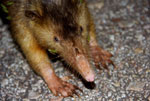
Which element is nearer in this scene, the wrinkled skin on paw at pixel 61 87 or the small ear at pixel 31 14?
the small ear at pixel 31 14

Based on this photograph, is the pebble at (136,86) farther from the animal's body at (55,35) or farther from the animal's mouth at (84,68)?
the animal's mouth at (84,68)

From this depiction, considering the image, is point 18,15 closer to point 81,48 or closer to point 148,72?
point 81,48

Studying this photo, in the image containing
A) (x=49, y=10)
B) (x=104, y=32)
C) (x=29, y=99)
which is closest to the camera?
(x=49, y=10)

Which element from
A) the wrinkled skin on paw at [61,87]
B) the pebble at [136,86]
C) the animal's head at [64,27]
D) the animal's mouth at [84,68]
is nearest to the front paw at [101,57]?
the pebble at [136,86]

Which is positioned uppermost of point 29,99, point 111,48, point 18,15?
point 18,15

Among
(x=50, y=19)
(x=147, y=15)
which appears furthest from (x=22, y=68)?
(x=147, y=15)

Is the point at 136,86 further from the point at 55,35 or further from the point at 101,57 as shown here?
the point at 55,35

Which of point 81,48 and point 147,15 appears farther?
point 147,15

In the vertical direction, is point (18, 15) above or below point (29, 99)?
above
